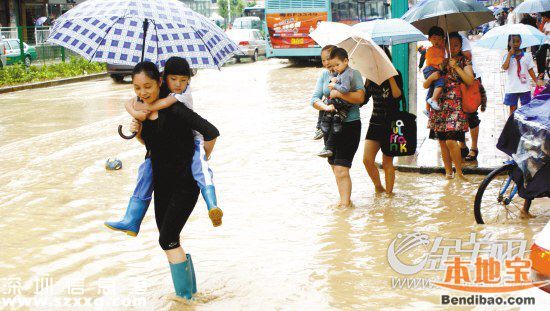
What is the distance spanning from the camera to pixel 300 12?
31.9 m

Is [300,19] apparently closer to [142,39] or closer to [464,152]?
[464,152]

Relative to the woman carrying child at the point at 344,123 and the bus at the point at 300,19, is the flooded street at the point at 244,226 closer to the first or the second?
the woman carrying child at the point at 344,123

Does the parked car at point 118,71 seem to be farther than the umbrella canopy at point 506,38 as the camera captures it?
Yes

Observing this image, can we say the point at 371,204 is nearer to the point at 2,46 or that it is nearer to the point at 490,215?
the point at 490,215

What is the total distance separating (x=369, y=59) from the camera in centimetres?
778

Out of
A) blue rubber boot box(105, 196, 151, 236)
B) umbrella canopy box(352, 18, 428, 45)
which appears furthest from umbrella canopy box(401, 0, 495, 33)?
blue rubber boot box(105, 196, 151, 236)

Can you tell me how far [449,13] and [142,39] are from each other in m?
3.75

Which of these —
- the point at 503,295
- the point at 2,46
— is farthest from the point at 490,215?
the point at 2,46

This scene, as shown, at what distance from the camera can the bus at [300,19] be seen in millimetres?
31234

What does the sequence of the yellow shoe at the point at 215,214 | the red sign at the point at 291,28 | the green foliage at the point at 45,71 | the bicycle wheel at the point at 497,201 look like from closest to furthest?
the yellow shoe at the point at 215,214
the bicycle wheel at the point at 497,201
the green foliage at the point at 45,71
the red sign at the point at 291,28

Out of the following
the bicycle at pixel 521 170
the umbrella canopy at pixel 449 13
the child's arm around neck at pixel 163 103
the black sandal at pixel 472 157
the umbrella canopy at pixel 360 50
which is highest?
the umbrella canopy at pixel 449 13

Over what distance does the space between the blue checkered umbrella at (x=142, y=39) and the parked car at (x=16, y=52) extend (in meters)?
24.7

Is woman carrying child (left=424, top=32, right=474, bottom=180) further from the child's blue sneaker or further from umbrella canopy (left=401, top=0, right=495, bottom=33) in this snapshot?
umbrella canopy (left=401, top=0, right=495, bottom=33)

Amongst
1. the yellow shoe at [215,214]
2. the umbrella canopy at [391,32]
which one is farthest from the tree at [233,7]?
the yellow shoe at [215,214]
